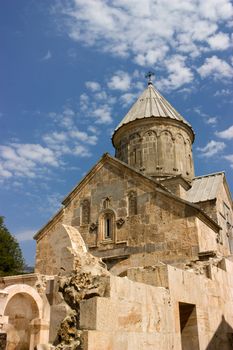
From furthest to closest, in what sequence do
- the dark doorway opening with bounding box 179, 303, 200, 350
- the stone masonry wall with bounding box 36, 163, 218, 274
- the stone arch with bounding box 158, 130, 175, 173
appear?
the stone arch with bounding box 158, 130, 175, 173, the stone masonry wall with bounding box 36, 163, 218, 274, the dark doorway opening with bounding box 179, 303, 200, 350

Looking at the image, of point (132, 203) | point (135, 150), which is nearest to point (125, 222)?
point (132, 203)

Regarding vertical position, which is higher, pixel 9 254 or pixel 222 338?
pixel 9 254

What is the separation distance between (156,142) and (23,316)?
33.4 ft

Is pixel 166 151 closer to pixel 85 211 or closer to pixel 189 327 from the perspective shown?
pixel 85 211

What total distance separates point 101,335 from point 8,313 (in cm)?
612

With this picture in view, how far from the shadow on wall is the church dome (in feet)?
29.5

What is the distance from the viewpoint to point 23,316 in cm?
987

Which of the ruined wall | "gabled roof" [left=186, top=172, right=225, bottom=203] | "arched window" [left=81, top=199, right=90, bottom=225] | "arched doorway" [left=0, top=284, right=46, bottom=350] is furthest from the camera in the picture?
"gabled roof" [left=186, top=172, right=225, bottom=203]

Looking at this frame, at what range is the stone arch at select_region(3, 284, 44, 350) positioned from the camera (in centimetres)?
920

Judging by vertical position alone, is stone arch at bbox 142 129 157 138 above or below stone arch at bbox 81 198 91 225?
above

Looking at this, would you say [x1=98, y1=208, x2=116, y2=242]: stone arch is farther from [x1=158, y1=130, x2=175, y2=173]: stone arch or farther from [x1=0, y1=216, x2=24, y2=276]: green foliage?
[x1=0, y1=216, x2=24, y2=276]: green foliage

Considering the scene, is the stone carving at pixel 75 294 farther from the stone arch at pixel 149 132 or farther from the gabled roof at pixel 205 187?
the stone arch at pixel 149 132

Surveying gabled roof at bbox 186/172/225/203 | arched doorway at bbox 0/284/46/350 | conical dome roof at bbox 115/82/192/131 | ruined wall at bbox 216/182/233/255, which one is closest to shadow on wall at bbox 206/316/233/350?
arched doorway at bbox 0/284/46/350

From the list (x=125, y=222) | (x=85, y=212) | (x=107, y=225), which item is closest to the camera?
(x=125, y=222)
